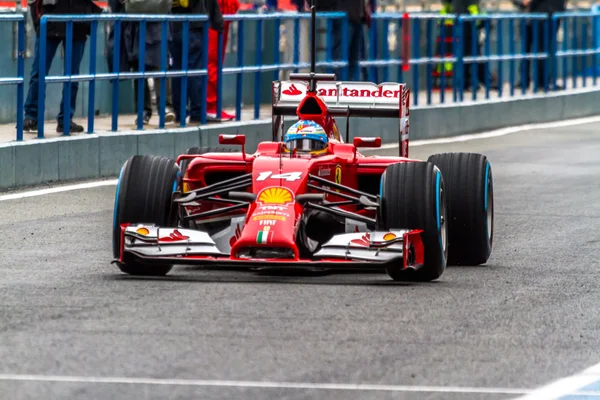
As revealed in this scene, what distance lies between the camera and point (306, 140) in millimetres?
10438

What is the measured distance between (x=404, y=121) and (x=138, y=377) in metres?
5.36

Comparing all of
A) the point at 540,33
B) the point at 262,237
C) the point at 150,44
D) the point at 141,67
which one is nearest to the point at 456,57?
the point at 540,33

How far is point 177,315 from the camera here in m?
8.38

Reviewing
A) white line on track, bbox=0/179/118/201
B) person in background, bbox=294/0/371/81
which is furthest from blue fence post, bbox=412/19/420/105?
white line on track, bbox=0/179/118/201

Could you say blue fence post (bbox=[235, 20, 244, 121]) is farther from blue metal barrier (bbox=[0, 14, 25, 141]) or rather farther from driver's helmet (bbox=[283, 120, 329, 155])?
driver's helmet (bbox=[283, 120, 329, 155])

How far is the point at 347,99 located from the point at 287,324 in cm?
392

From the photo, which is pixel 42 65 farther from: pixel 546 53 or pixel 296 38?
pixel 546 53

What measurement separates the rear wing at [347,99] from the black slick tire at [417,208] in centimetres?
192

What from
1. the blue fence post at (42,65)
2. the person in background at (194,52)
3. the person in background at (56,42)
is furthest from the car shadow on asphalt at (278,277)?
the person in background at (194,52)

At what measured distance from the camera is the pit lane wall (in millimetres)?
15094

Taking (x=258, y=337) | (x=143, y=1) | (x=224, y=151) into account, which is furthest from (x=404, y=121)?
(x=143, y=1)

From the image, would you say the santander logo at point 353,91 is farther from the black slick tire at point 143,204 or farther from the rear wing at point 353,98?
the black slick tire at point 143,204

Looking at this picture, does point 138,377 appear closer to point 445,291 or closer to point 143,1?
point 445,291

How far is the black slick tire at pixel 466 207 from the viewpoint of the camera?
1053 centimetres
